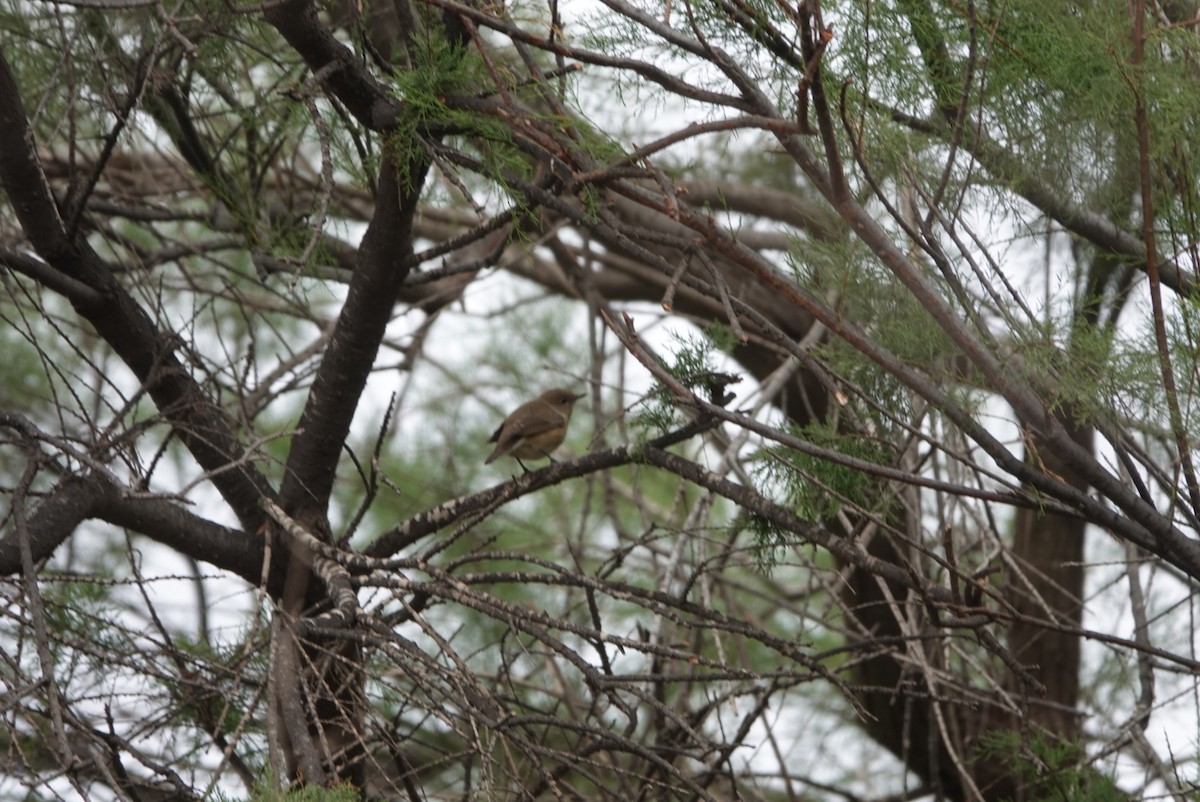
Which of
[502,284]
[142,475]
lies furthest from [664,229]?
[142,475]

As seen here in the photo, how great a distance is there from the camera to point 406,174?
273cm

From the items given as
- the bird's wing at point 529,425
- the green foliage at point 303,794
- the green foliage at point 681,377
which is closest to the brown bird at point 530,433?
the bird's wing at point 529,425

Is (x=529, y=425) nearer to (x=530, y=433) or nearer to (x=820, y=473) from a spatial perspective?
(x=530, y=433)

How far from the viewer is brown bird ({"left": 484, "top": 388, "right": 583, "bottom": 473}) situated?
424cm

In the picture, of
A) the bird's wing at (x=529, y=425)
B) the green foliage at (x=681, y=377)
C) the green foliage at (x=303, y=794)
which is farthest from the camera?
the bird's wing at (x=529, y=425)

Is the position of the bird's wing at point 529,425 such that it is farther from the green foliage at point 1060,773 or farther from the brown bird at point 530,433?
the green foliage at point 1060,773

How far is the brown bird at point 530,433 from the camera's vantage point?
167 inches

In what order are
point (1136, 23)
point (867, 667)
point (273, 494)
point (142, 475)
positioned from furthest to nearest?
point (867, 667) → point (273, 494) → point (142, 475) → point (1136, 23)

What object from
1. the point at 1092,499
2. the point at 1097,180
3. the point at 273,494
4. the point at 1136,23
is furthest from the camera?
the point at 273,494

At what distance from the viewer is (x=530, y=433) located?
4238 mm

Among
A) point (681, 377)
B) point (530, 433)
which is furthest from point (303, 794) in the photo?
point (530, 433)

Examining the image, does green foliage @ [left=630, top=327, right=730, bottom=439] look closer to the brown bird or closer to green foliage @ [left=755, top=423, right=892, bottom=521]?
→ green foliage @ [left=755, top=423, right=892, bottom=521]

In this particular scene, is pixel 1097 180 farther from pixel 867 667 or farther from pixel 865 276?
pixel 867 667

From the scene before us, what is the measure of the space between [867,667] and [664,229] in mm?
2032
